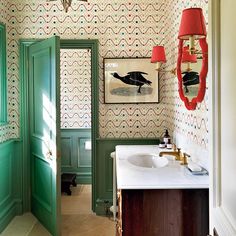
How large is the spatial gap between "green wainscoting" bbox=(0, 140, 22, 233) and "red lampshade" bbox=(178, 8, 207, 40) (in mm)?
2227

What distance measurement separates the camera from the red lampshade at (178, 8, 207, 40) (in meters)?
1.76

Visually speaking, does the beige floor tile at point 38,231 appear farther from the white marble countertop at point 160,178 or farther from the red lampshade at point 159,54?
the red lampshade at point 159,54

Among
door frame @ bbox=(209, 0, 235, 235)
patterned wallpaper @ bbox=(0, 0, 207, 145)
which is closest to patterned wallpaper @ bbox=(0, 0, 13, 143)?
patterned wallpaper @ bbox=(0, 0, 207, 145)

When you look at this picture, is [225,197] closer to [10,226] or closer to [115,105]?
[115,105]

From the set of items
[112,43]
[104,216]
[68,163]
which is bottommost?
[104,216]

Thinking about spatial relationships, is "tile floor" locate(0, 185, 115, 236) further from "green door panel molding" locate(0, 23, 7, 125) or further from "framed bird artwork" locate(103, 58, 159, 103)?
"framed bird artwork" locate(103, 58, 159, 103)

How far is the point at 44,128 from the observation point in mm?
2982

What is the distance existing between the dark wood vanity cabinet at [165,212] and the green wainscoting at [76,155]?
3045 millimetres

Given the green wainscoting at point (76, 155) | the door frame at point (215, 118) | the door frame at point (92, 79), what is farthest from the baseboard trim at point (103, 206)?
the door frame at point (215, 118)

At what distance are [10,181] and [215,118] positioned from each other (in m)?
2.92

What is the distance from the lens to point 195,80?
2.11m

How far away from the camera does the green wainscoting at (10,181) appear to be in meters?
3.05

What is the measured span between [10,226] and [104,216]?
3.44 ft

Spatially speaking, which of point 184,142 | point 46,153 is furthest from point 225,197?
point 46,153
